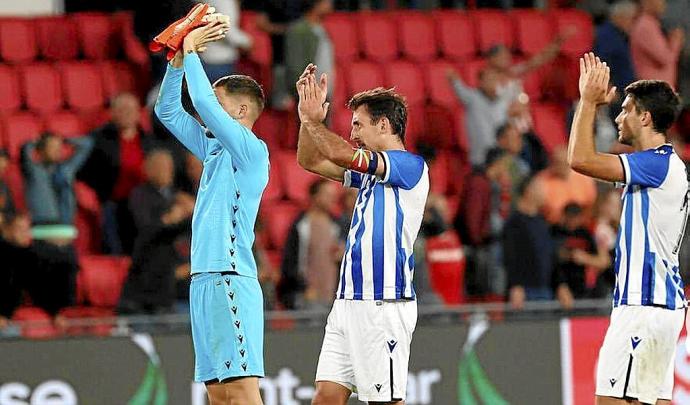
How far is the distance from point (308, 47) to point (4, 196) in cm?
361

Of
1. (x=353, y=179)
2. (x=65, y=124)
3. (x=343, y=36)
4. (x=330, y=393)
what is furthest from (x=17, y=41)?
(x=330, y=393)

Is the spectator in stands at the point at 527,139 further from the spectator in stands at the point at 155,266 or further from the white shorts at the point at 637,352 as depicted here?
the white shorts at the point at 637,352

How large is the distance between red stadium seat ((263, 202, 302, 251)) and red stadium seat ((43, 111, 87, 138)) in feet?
6.33

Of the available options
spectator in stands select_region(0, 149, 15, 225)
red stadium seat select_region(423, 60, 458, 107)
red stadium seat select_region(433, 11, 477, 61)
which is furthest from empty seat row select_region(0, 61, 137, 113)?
red stadium seat select_region(433, 11, 477, 61)

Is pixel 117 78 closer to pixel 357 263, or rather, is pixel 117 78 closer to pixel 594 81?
pixel 357 263

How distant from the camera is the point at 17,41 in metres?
15.4

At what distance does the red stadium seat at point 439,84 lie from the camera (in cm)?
1580

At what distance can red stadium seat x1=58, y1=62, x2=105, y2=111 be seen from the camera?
49.2ft

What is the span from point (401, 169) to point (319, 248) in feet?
14.5

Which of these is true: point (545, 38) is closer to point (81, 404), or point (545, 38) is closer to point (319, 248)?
point (319, 248)

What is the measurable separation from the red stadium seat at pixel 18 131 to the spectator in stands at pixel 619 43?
550cm

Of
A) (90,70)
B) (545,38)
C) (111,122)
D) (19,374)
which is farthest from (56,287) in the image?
(545,38)

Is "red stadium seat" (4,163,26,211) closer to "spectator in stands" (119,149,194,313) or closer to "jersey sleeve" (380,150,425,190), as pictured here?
"spectator in stands" (119,149,194,313)

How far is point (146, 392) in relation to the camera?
37.0 ft
